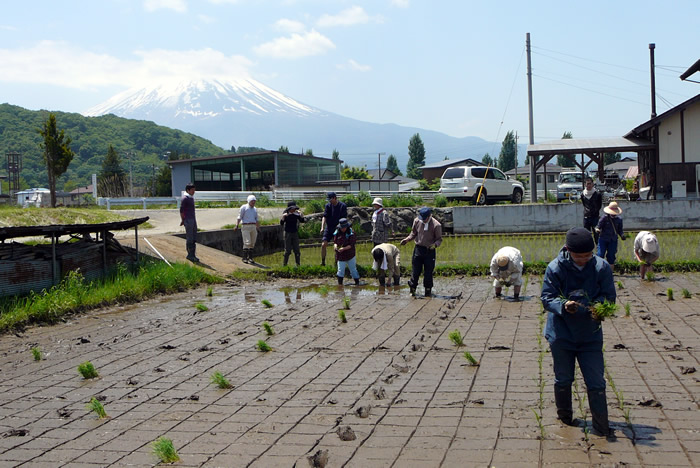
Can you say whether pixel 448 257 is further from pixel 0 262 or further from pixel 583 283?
pixel 583 283

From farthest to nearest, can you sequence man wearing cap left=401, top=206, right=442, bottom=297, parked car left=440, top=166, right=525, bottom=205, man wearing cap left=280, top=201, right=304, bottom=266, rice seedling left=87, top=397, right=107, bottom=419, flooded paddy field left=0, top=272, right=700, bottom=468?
parked car left=440, top=166, right=525, bottom=205, man wearing cap left=280, top=201, right=304, bottom=266, man wearing cap left=401, top=206, right=442, bottom=297, rice seedling left=87, top=397, right=107, bottom=419, flooded paddy field left=0, top=272, right=700, bottom=468

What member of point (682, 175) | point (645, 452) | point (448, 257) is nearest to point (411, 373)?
point (645, 452)

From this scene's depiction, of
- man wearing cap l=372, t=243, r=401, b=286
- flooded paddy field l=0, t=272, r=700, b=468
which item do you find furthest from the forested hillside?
flooded paddy field l=0, t=272, r=700, b=468

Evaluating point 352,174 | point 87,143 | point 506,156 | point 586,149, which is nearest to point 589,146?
point 586,149

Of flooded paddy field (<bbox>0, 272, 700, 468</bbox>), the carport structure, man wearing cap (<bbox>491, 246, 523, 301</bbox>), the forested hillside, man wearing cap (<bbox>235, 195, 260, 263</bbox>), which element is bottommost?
flooded paddy field (<bbox>0, 272, 700, 468</bbox>)

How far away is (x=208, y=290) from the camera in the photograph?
1293 centimetres

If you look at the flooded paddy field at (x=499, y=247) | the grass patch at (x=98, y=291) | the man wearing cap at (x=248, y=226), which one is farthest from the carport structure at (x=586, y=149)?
the grass patch at (x=98, y=291)

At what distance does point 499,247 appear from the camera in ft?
64.7

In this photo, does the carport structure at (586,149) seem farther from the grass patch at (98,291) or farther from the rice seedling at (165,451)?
the rice seedling at (165,451)

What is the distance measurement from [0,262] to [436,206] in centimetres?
2023

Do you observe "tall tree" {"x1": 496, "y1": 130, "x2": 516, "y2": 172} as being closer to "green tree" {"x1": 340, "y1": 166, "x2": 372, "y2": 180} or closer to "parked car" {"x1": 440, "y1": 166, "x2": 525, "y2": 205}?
"green tree" {"x1": 340, "y1": 166, "x2": 372, "y2": 180}

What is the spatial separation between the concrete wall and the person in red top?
13.8 m

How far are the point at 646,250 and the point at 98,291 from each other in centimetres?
990

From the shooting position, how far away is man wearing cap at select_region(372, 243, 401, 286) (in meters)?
13.0
